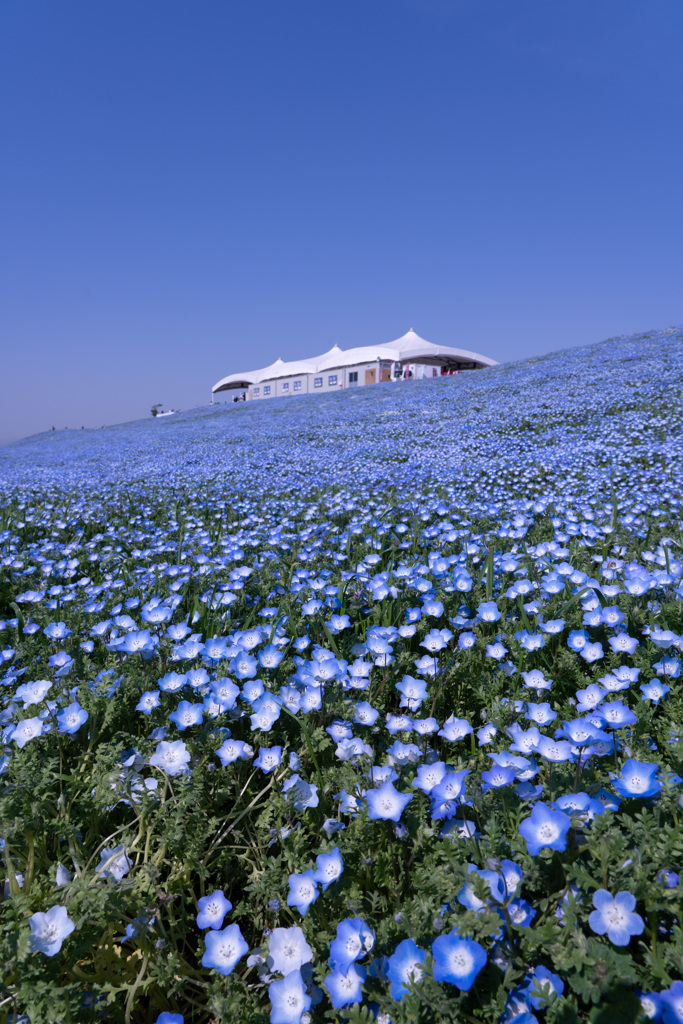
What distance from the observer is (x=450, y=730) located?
162 cm

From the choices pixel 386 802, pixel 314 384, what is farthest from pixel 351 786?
pixel 314 384

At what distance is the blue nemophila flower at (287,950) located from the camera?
3.64 feet

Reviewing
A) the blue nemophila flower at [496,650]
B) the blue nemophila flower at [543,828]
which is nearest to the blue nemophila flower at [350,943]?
the blue nemophila flower at [543,828]

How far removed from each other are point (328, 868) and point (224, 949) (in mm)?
293

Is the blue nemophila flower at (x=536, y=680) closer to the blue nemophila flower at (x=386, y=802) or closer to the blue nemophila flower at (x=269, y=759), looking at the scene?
the blue nemophila flower at (x=386, y=802)

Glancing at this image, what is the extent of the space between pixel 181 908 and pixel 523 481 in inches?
189

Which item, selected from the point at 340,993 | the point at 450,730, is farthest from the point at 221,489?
the point at 340,993

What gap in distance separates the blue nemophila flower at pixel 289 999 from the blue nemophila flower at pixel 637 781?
2.72 ft

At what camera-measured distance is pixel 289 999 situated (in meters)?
1.05

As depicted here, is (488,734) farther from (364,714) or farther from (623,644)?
(623,644)

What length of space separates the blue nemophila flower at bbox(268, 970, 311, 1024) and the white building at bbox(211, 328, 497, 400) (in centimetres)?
3900

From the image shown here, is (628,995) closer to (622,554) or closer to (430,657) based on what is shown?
(430,657)

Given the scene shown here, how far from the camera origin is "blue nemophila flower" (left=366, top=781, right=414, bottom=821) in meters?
1.21

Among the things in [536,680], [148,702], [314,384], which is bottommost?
[536,680]
